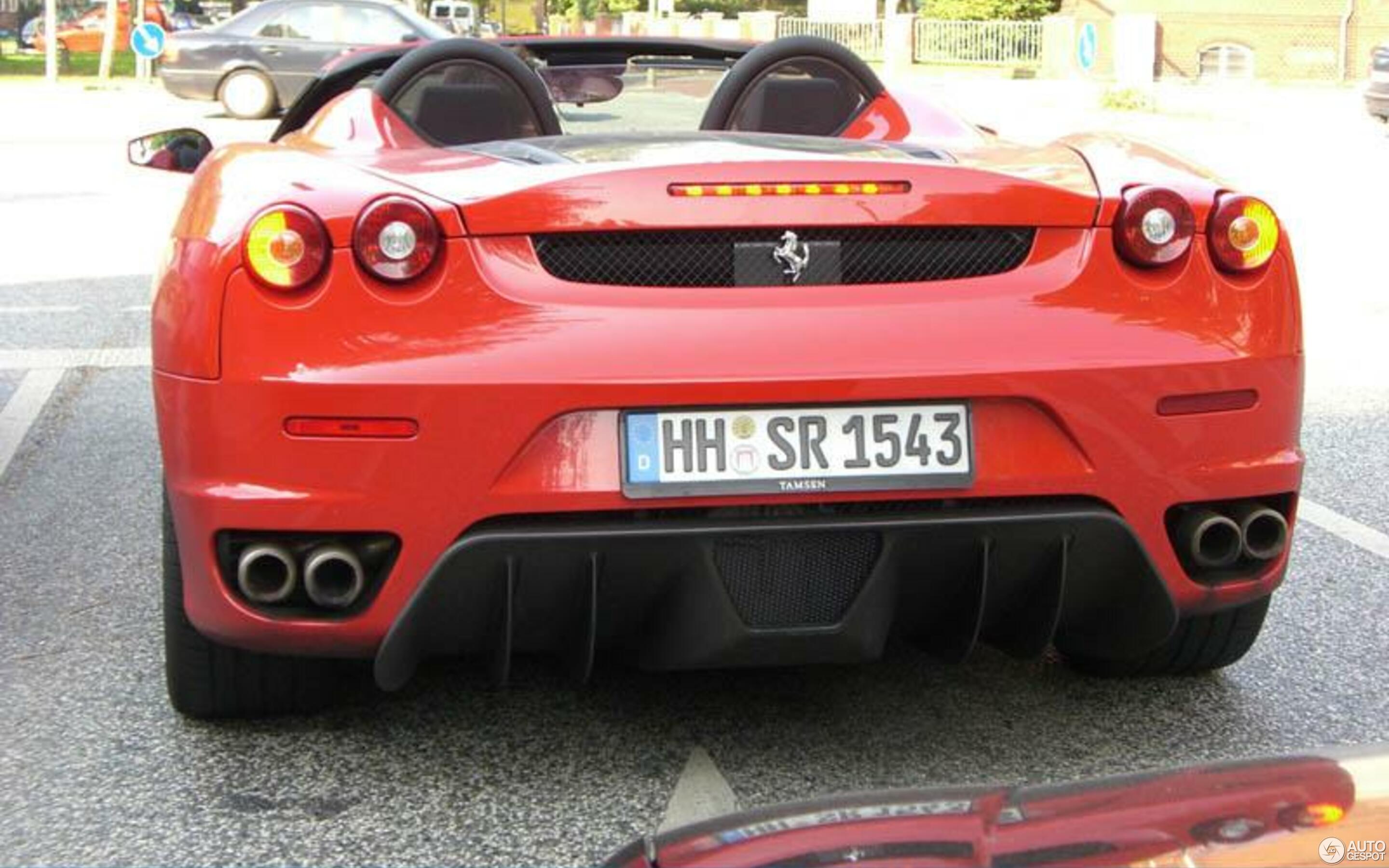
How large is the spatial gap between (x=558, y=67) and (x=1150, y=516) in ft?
6.96

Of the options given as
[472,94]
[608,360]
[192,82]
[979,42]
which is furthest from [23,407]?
[979,42]

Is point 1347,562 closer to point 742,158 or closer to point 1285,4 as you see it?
point 742,158

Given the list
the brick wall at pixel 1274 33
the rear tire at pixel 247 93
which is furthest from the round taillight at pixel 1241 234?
the brick wall at pixel 1274 33

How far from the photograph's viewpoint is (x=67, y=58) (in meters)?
45.2

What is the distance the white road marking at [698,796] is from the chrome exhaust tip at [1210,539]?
90 centimetres

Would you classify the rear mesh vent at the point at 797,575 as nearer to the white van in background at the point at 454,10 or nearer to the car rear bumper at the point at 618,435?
the car rear bumper at the point at 618,435

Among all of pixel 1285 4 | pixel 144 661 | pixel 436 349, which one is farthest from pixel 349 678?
pixel 1285 4

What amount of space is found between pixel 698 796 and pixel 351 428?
0.88m

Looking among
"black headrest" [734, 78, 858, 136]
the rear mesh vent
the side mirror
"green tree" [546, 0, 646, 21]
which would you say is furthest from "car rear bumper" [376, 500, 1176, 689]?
"green tree" [546, 0, 646, 21]

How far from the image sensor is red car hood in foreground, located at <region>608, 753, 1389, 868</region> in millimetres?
1700

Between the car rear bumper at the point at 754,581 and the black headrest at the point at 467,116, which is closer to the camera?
the car rear bumper at the point at 754,581

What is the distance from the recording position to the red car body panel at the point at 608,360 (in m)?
3.30

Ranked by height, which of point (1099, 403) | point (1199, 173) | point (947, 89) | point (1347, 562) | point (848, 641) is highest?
point (1199, 173)

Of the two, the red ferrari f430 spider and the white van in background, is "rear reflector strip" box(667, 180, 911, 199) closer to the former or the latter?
the red ferrari f430 spider
